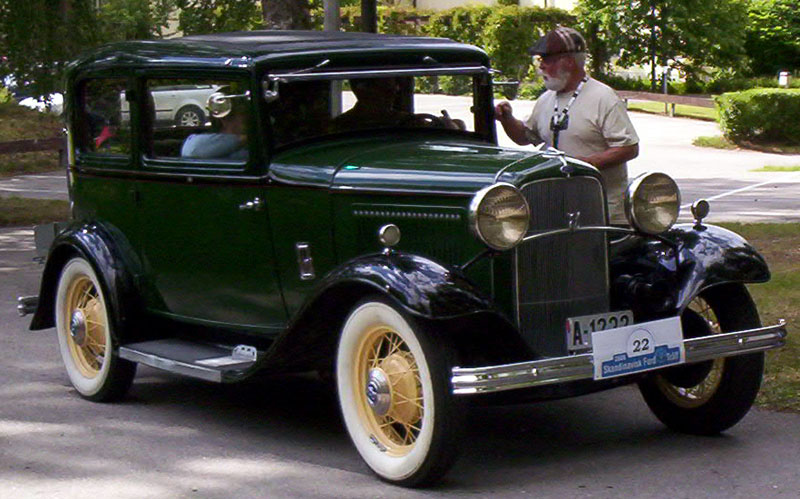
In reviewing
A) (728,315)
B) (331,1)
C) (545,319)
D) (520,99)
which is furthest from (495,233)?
(520,99)

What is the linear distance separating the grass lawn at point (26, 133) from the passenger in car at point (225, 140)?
17.2 metres

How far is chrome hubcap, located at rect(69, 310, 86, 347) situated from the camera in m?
7.39

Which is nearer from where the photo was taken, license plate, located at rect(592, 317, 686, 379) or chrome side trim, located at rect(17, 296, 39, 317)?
license plate, located at rect(592, 317, 686, 379)

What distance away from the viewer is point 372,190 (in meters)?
5.90

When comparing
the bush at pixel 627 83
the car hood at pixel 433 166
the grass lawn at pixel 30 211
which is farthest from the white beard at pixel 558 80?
the bush at pixel 627 83

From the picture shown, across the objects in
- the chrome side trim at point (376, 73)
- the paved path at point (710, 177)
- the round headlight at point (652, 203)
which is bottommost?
the paved path at point (710, 177)

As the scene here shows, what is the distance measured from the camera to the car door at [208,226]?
6465mm

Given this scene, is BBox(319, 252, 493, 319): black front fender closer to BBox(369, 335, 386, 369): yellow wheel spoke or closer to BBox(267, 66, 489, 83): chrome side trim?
BBox(369, 335, 386, 369): yellow wheel spoke

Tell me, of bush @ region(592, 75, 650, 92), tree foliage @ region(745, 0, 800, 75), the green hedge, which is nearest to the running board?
the green hedge

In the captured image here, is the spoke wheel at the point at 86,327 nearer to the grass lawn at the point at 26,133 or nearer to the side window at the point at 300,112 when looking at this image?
the side window at the point at 300,112

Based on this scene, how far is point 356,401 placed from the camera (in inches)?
225

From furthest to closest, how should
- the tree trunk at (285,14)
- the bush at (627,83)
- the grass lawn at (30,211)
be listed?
the bush at (627,83), the grass lawn at (30,211), the tree trunk at (285,14)

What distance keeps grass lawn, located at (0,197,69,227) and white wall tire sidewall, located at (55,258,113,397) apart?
8686 millimetres

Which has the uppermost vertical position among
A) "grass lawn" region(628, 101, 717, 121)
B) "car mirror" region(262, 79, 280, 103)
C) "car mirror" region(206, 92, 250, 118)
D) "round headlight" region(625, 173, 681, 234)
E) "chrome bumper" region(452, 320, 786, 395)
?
"car mirror" region(262, 79, 280, 103)
